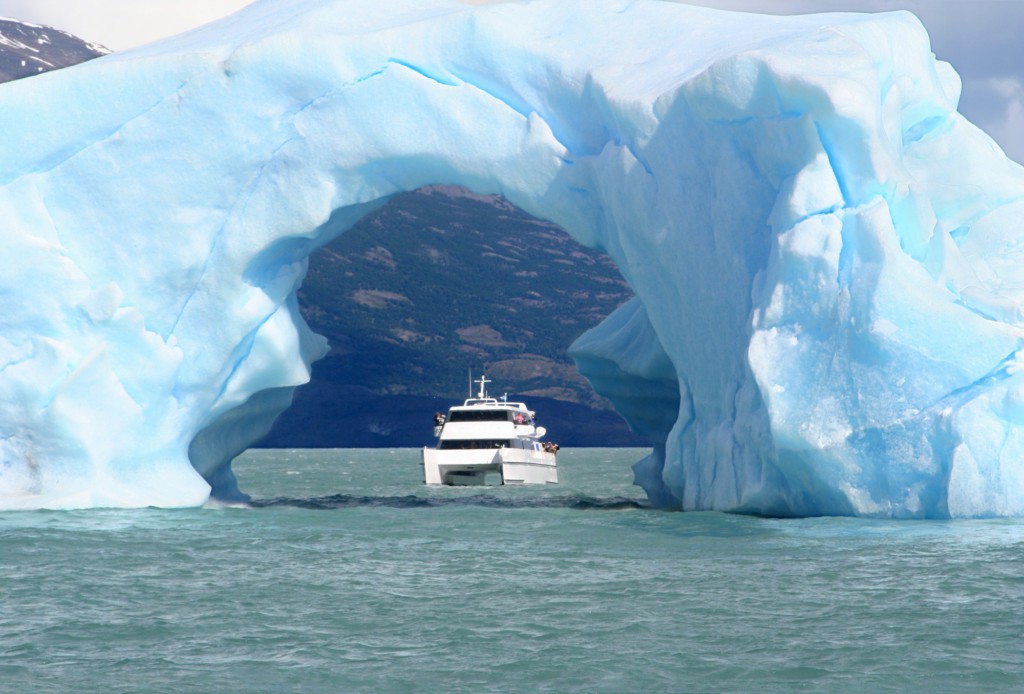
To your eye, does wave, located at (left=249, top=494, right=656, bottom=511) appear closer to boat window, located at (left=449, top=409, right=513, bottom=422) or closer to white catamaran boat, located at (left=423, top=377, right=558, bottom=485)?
white catamaran boat, located at (left=423, top=377, right=558, bottom=485)

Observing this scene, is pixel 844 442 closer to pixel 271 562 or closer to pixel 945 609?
pixel 945 609

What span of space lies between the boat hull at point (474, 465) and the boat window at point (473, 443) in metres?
0.27

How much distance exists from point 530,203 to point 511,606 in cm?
693

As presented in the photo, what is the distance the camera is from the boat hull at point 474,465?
1125 inches

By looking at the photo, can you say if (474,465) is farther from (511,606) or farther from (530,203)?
(511,606)

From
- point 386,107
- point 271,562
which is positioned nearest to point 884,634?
point 271,562

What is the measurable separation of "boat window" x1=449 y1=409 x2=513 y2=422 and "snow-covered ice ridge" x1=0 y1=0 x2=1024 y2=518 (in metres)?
12.7

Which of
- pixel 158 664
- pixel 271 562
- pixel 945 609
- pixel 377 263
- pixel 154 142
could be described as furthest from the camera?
pixel 377 263

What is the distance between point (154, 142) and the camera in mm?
15562

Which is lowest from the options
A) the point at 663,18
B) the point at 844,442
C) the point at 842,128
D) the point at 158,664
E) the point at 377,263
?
the point at 158,664

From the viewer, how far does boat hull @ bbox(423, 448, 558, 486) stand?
1125 inches

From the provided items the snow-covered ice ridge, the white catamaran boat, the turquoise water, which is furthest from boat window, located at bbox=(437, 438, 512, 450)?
the turquoise water

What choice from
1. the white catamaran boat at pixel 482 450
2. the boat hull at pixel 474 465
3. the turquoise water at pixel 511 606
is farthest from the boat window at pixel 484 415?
the turquoise water at pixel 511 606

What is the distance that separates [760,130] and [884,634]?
21.2ft
